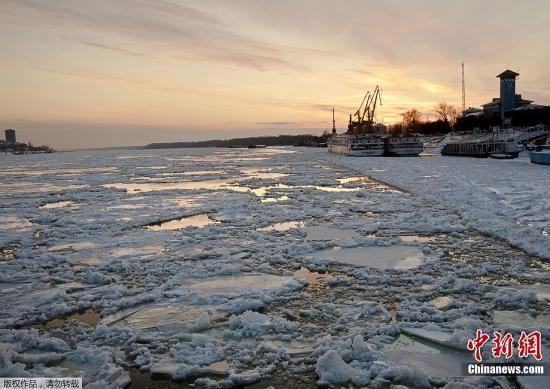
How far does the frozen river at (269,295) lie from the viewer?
369 cm

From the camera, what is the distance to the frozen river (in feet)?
12.1

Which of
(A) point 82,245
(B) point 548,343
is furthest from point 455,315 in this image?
Answer: (A) point 82,245

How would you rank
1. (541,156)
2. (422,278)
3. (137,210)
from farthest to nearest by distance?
(541,156) → (137,210) → (422,278)

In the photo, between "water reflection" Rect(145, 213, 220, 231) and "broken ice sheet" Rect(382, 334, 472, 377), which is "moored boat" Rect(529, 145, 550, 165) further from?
"broken ice sheet" Rect(382, 334, 472, 377)

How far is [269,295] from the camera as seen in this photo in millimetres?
5398

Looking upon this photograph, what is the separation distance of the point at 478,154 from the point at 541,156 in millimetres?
14172

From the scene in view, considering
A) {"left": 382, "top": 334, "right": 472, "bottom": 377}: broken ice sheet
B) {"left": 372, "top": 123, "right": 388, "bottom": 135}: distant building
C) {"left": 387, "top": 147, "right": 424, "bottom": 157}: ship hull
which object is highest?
{"left": 372, "top": 123, "right": 388, "bottom": 135}: distant building

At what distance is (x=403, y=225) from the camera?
971cm

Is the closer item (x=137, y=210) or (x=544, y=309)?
(x=544, y=309)

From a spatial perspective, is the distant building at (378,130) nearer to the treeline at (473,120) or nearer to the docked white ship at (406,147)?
the treeline at (473,120)

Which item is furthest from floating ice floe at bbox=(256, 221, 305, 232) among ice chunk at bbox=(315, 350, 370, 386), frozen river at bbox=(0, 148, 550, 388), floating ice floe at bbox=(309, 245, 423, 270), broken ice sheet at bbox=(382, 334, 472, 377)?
ice chunk at bbox=(315, 350, 370, 386)

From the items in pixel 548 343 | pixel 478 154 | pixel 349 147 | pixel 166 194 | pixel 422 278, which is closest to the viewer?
pixel 548 343

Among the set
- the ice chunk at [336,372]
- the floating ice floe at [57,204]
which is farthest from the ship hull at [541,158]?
the ice chunk at [336,372]

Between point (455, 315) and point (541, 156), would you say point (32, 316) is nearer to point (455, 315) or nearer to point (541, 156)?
point (455, 315)
